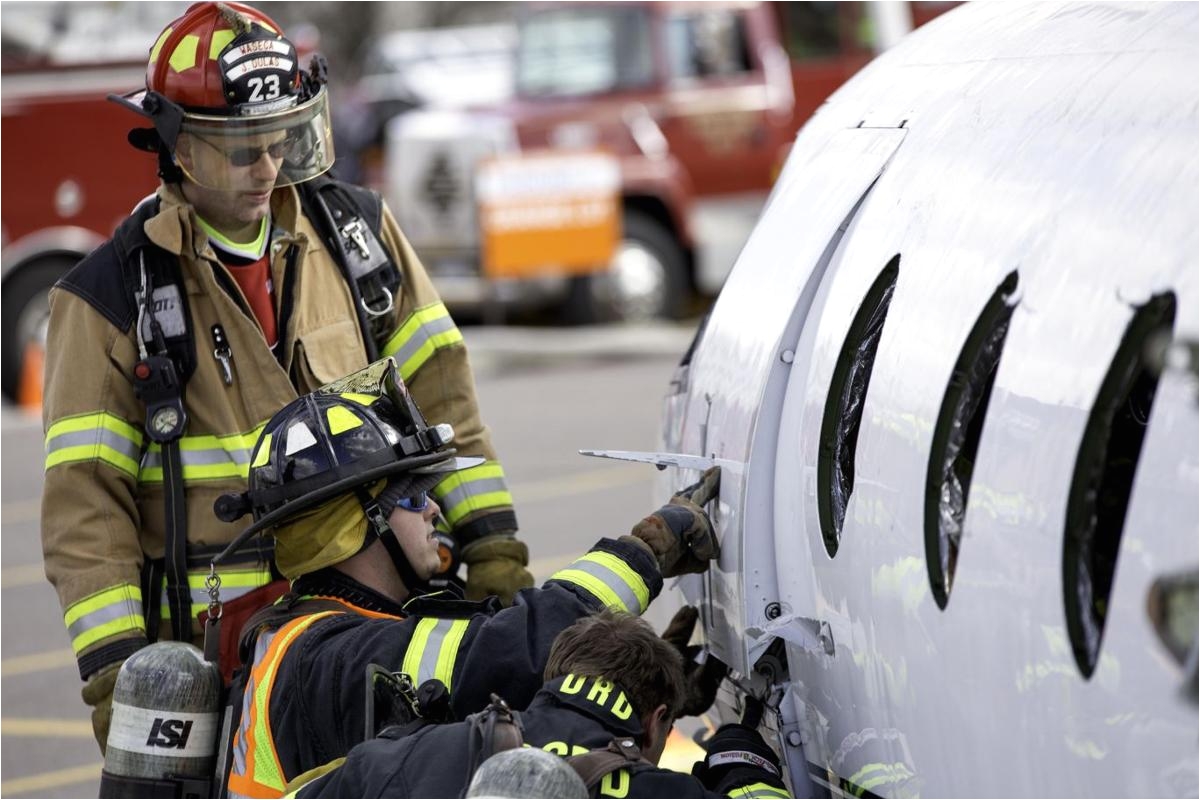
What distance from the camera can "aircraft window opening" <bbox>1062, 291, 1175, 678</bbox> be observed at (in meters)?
2.11

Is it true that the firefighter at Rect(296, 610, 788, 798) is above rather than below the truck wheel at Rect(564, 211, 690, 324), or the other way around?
above

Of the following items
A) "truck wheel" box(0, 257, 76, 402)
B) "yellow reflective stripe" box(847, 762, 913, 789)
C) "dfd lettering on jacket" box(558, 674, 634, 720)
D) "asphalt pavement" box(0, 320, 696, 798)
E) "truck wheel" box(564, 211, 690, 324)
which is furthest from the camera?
"truck wheel" box(564, 211, 690, 324)

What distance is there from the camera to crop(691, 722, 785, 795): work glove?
116 inches

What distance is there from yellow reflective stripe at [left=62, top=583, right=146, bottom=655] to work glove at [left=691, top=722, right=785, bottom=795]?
50.1 inches

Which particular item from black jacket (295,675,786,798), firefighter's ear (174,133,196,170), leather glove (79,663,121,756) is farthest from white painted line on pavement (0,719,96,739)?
black jacket (295,675,786,798)

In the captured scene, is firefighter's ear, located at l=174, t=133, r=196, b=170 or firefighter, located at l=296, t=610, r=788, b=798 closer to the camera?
firefighter, located at l=296, t=610, r=788, b=798

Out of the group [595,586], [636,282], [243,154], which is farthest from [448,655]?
[636,282]

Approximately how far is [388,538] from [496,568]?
727 mm

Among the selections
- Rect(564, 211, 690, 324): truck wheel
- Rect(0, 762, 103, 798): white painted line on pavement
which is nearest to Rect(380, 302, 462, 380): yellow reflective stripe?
Rect(0, 762, 103, 798): white painted line on pavement

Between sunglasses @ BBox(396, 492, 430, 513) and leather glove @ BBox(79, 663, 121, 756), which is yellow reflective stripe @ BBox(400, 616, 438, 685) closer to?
sunglasses @ BBox(396, 492, 430, 513)

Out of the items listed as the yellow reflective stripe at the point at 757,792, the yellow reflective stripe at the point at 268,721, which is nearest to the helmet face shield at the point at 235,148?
the yellow reflective stripe at the point at 268,721

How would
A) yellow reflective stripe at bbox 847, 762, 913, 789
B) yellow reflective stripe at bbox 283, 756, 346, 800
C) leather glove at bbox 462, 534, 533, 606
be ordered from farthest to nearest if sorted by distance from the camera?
leather glove at bbox 462, 534, 533, 606
yellow reflective stripe at bbox 283, 756, 346, 800
yellow reflective stripe at bbox 847, 762, 913, 789

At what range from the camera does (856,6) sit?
1506cm

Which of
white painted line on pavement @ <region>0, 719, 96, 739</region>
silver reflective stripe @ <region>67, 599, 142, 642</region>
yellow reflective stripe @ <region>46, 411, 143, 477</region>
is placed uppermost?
yellow reflective stripe @ <region>46, 411, 143, 477</region>
